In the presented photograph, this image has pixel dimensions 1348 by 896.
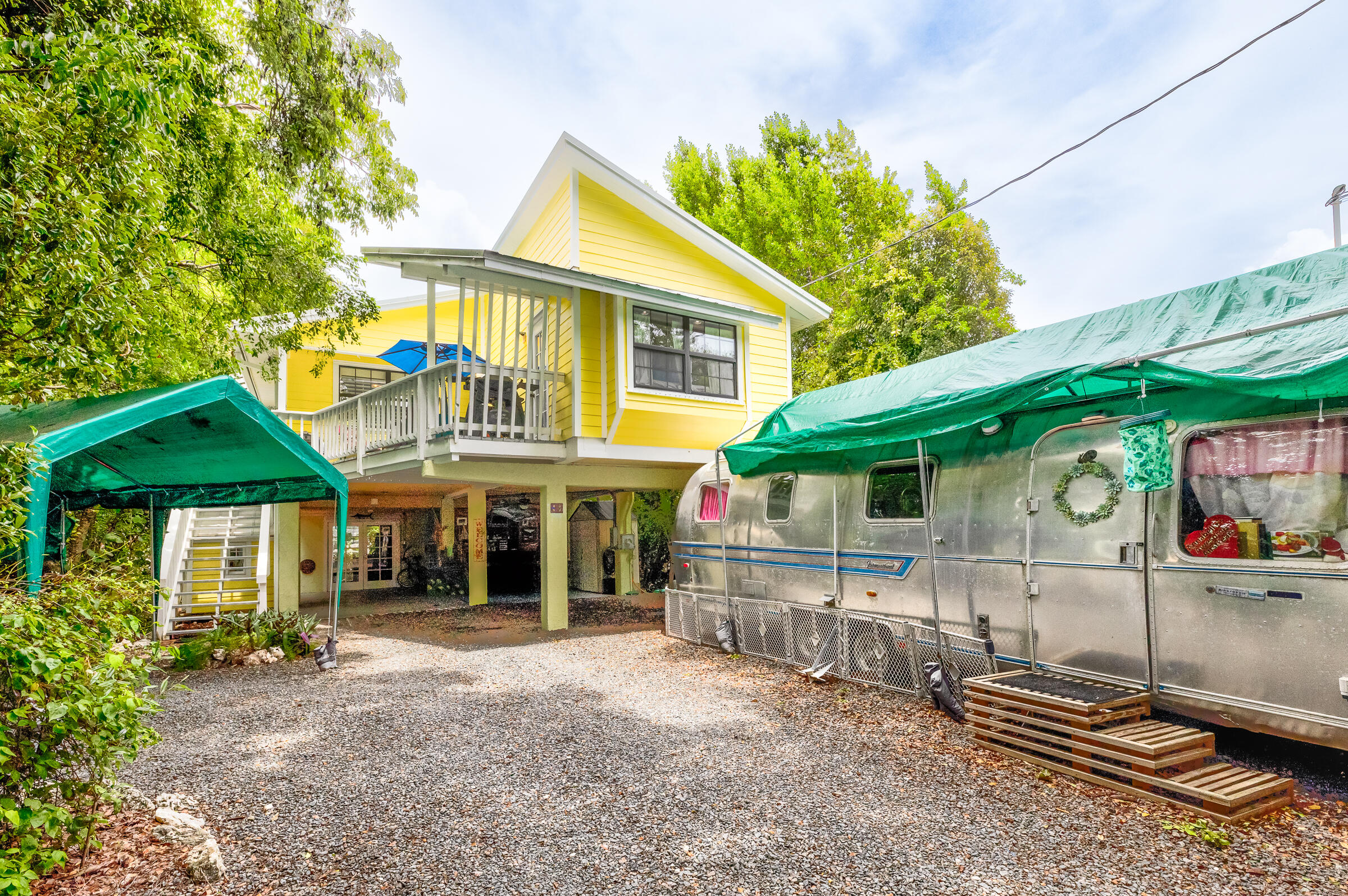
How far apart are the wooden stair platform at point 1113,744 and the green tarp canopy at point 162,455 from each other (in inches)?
243

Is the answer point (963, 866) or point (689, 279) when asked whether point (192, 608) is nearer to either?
point (689, 279)

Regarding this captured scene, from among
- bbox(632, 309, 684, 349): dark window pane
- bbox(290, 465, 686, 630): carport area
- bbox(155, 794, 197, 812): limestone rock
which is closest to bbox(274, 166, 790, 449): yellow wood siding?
bbox(632, 309, 684, 349): dark window pane

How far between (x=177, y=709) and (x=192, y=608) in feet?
12.4

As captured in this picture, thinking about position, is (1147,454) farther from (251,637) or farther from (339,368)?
(339,368)

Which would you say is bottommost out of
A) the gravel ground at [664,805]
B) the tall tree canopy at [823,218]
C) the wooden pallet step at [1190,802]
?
the gravel ground at [664,805]

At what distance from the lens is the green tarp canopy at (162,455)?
12.7 ft

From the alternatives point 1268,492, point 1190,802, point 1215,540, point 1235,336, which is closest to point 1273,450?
point 1268,492

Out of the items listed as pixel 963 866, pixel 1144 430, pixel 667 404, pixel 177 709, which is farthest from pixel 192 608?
pixel 1144 430

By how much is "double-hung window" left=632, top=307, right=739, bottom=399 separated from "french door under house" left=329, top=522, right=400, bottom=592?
10.8 metres

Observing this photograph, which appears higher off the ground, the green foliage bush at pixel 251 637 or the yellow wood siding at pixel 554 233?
the yellow wood siding at pixel 554 233

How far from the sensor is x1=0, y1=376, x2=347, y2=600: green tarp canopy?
3.87 metres

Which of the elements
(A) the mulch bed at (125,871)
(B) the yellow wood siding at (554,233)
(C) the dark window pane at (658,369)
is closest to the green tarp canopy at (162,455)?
(A) the mulch bed at (125,871)

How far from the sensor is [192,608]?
1022 centimetres

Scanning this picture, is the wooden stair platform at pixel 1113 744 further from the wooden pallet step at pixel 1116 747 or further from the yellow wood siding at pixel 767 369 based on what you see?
the yellow wood siding at pixel 767 369
